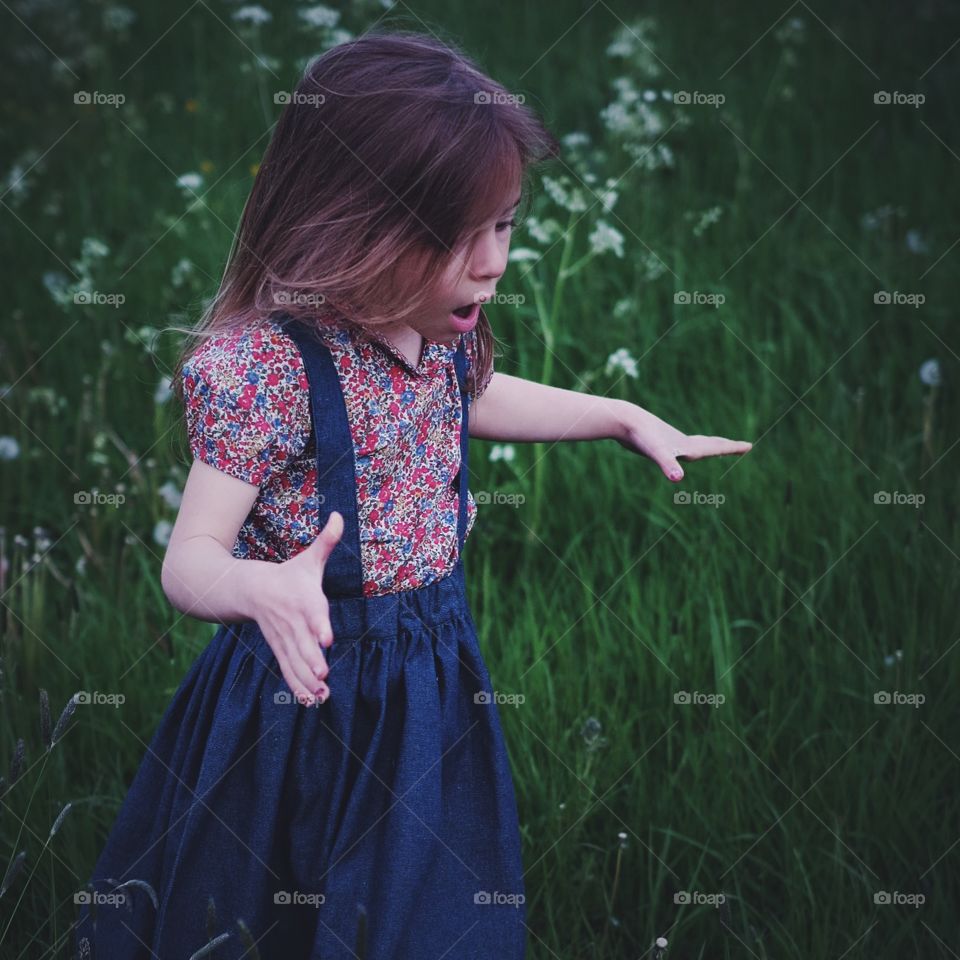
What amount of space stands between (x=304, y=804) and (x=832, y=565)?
4.63 ft

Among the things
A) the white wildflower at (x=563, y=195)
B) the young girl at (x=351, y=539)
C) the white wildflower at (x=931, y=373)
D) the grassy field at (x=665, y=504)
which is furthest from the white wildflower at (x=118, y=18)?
the young girl at (x=351, y=539)

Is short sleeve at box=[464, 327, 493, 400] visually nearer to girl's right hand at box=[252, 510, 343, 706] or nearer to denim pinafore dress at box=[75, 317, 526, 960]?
denim pinafore dress at box=[75, 317, 526, 960]

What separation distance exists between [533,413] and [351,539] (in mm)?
407

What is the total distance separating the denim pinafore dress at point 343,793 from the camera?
4.99ft

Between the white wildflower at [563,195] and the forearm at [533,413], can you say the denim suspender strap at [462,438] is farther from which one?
the white wildflower at [563,195]

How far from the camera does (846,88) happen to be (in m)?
4.29

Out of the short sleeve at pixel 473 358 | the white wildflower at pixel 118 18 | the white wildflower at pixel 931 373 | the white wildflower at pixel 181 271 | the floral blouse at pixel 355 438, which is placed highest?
the white wildflower at pixel 118 18

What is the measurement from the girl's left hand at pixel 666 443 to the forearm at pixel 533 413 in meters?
0.04

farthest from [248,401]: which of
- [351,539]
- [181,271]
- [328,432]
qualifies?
[181,271]

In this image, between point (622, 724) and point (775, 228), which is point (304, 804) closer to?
point (622, 724)

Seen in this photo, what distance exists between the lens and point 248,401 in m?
1.42

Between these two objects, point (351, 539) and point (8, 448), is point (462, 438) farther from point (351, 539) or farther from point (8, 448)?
point (8, 448)

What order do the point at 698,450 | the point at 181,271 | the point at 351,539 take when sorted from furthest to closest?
the point at 181,271
the point at 698,450
the point at 351,539

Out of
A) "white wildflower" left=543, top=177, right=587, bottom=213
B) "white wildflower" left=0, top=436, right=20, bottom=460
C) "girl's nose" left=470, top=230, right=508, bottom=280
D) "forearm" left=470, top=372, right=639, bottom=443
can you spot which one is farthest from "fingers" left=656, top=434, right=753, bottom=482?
"white wildflower" left=0, top=436, right=20, bottom=460
